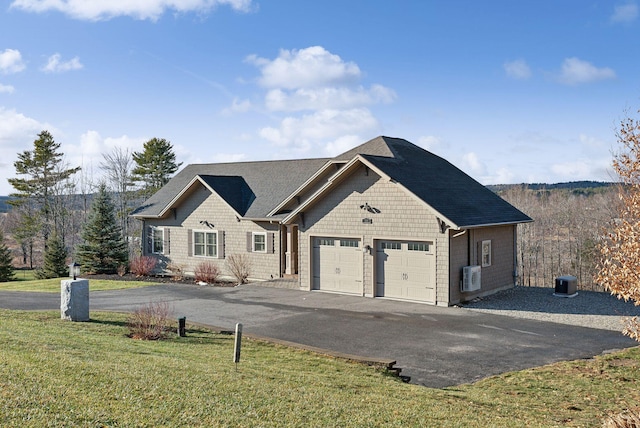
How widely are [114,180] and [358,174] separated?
130 ft

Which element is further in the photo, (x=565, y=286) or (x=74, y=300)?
(x=565, y=286)

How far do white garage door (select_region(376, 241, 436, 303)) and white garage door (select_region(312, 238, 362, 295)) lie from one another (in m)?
0.97

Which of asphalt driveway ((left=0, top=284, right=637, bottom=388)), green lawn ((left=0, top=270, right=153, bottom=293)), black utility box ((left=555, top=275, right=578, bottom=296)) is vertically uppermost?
black utility box ((left=555, top=275, right=578, bottom=296))

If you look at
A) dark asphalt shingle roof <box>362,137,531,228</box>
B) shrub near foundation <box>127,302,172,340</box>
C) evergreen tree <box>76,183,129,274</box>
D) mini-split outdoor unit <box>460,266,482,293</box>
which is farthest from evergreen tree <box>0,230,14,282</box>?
mini-split outdoor unit <box>460,266,482,293</box>

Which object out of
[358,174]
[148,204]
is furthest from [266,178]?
[358,174]

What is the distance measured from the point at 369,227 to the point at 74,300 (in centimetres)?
1056

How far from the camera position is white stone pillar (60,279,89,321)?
15.4 m

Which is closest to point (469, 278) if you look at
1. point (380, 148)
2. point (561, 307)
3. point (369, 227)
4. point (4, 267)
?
point (561, 307)

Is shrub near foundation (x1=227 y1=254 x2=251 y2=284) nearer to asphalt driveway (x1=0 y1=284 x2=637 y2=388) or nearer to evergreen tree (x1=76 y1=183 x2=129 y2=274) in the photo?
asphalt driveway (x1=0 y1=284 x2=637 y2=388)

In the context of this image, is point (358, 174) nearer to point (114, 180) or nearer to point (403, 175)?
point (403, 175)

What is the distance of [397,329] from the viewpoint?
16.1m

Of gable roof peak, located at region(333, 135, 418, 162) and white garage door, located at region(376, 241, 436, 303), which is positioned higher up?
gable roof peak, located at region(333, 135, 418, 162)

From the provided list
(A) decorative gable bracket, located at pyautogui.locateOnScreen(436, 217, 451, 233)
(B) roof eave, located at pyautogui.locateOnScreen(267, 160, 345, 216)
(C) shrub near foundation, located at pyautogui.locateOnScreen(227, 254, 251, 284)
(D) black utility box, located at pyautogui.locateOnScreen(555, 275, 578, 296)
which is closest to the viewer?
(A) decorative gable bracket, located at pyautogui.locateOnScreen(436, 217, 451, 233)

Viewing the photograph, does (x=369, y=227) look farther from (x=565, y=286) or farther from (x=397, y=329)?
(x=565, y=286)
